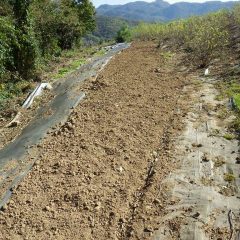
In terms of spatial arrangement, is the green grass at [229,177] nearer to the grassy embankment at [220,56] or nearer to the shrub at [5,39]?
the grassy embankment at [220,56]

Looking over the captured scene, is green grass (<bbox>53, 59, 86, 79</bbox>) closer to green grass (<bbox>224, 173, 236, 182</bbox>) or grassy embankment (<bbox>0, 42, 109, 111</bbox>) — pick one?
grassy embankment (<bbox>0, 42, 109, 111</bbox>)

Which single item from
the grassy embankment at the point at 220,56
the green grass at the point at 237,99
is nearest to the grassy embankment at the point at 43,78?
the grassy embankment at the point at 220,56

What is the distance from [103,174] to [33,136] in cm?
329

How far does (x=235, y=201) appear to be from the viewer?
6.35 meters

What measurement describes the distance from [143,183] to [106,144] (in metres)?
1.90

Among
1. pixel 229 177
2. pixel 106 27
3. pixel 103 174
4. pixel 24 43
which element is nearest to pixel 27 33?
pixel 24 43

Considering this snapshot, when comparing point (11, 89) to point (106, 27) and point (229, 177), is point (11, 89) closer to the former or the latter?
point (229, 177)

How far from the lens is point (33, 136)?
32.3 ft

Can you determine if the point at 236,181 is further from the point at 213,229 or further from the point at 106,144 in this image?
the point at 106,144

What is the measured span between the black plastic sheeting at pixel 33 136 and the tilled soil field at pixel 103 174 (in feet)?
0.92

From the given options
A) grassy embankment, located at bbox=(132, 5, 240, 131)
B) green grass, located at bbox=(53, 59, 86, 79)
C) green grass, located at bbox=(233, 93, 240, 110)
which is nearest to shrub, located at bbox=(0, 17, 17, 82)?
green grass, located at bbox=(53, 59, 86, 79)

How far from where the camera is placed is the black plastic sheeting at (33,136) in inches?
301

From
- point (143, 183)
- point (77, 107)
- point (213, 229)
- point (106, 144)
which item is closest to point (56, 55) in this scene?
point (77, 107)

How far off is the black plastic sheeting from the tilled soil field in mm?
280
